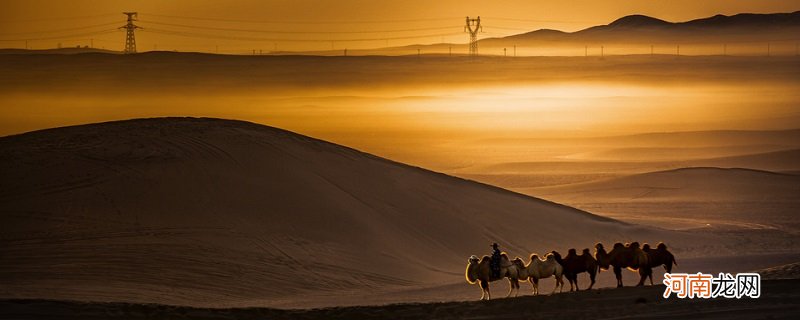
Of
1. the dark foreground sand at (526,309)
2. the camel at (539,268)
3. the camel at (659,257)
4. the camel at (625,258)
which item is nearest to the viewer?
the dark foreground sand at (526,309)

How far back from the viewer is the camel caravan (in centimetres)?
2134

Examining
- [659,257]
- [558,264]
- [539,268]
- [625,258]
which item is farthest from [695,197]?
[539,268]

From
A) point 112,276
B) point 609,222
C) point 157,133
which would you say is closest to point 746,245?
point 609,222

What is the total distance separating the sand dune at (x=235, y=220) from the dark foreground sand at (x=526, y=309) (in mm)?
3928

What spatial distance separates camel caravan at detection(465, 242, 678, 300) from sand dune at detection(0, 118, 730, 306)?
4153 mm

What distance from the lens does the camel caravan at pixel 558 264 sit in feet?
70.0

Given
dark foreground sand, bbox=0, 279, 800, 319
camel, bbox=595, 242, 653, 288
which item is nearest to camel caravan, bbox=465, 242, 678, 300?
camel, bbox=595, 242, 653, 288

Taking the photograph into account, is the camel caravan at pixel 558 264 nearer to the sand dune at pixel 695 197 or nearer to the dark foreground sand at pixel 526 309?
the dark foreground sand at pixel 526 309

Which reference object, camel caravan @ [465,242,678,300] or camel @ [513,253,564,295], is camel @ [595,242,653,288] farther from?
camel @ [513,253,564,295]

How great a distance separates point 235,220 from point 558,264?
12.4 m

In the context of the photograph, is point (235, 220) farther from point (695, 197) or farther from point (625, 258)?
point (695, 197)

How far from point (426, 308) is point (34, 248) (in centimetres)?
1178

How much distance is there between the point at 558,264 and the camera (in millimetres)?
21859

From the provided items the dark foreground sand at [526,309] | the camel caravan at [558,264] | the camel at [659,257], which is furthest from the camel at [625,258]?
the dark foreground sand at [526,309]
